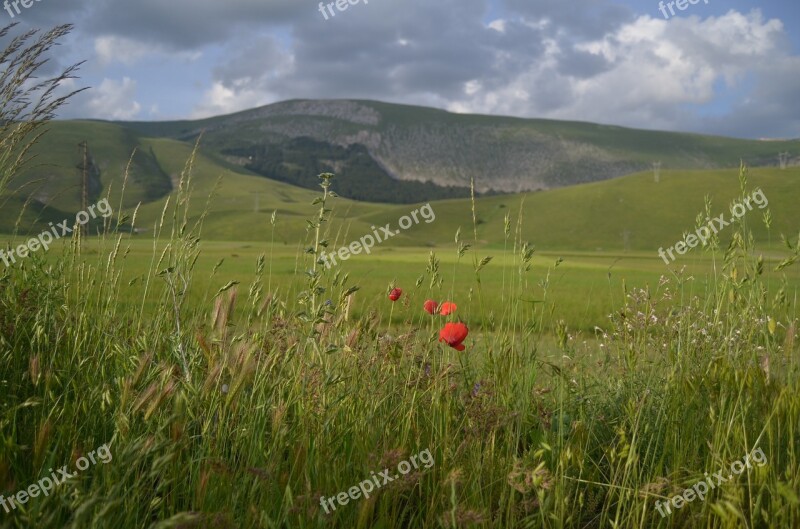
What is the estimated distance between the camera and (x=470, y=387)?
3473 mm

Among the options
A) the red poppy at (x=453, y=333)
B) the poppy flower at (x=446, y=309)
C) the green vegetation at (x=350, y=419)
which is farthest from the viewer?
the poppy flower at (x=446, y=309)

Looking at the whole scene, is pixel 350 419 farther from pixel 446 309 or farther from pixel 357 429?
pixel 446 309

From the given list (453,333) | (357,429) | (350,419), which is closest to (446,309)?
(453,333)

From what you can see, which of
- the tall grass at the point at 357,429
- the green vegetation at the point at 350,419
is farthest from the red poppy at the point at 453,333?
the tall grass at the point at 357,429

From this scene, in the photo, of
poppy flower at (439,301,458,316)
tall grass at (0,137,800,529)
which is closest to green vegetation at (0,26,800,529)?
tall grass at (0,137,800,529)

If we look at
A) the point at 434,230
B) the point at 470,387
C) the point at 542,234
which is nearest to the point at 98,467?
the point at 470,387

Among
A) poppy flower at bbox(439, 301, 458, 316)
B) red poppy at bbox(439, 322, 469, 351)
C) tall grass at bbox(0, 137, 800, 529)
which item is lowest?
tall grass at bbox(0, 137, 800, 529)

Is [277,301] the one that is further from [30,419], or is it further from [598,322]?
[598,322]

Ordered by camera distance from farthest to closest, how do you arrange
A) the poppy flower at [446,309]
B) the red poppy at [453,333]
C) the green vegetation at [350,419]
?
the poppy flower at [446,309], the red poppy at [453,333], the green vegetation at [350,419]

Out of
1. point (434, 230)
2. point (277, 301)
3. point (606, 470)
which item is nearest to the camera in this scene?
point (606, 470)

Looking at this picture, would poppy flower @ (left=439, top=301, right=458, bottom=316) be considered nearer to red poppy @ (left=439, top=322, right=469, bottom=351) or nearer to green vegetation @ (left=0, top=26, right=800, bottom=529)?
green vegetation @ (left=0, top=26, right=800, bottom=529)

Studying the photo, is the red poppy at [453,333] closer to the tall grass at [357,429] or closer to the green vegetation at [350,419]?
the green vegetation at [350,419]

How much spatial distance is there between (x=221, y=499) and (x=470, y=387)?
1.68 m

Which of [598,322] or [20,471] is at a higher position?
[20,471]
